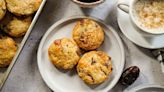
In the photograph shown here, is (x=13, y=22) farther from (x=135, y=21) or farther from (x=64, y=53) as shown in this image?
(x=135, y=21)

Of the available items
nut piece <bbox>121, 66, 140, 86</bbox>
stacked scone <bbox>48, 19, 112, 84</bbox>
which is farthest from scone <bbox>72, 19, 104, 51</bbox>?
nut piece <bbox>121, 66, 140, 86</bbox>

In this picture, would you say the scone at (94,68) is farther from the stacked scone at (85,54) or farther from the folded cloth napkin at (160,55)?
the folded cloth napkin at (160,55)

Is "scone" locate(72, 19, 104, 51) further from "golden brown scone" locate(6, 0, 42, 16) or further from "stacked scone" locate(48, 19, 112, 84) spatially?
"golden brown scone" locate(6, 0, 42, 16)

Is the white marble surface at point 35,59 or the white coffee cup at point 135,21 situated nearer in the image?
the white coffee cup at point 135,21

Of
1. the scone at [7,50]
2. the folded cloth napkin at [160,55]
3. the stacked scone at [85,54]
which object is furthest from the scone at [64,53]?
the folded cloth napkin at [160,55]

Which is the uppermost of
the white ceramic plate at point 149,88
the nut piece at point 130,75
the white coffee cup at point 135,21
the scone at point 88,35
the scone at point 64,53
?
the white coffee cup at point 135,21

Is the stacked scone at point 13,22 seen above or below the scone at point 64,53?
above
